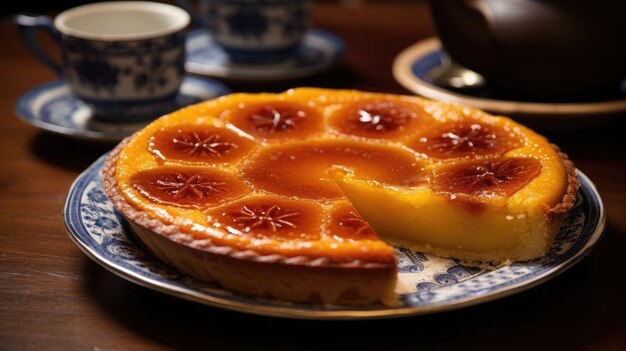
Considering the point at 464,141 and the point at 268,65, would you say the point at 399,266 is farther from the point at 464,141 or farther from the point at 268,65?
the point at 268,65

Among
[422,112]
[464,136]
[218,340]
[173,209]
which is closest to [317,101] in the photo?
[422,112]

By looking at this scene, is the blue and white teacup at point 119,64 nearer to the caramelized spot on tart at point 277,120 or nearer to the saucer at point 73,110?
the saucer at point 73,110

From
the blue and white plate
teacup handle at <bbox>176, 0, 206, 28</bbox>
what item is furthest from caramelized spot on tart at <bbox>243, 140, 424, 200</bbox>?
teacup handle at <bbox>176, 0, 206, 28</bbox>

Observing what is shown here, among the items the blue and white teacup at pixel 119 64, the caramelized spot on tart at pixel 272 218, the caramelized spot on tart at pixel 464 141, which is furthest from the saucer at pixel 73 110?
the caramelized spot on tart at pixel 464 141

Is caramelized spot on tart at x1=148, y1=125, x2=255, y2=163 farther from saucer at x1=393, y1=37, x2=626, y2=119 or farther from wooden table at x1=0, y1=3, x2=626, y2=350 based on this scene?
saucer at x1=393, y1=37, x2=626, y2=119

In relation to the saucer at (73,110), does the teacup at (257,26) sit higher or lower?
higher
